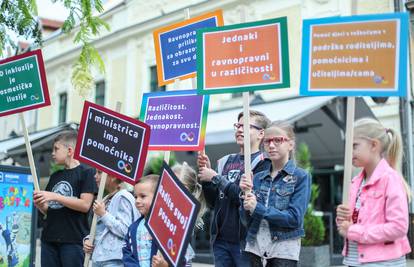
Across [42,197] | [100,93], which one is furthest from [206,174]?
[100,93]

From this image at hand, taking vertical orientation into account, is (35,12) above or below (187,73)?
above

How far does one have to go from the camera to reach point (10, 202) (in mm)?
4906

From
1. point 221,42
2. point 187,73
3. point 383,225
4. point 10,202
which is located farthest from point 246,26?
point 10,202

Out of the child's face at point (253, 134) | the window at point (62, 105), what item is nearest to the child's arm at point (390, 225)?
the child's face at point (253, 134)

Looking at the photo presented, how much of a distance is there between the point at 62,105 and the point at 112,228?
19.1 metres

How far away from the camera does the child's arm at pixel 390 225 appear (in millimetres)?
2873

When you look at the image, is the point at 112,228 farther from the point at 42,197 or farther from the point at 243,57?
the point at 243,57

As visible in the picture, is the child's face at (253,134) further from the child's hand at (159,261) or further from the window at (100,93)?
the window at (100,93)

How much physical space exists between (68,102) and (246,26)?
61.3 feet

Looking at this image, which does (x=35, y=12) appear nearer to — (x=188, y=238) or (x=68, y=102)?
(x=188, y=238)

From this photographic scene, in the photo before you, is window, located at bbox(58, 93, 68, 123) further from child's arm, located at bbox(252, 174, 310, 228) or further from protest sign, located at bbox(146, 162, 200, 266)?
protest sign, located at bbox(146, 162, 200, 266)

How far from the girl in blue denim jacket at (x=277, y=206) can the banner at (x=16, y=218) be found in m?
2.33

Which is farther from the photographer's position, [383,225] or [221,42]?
[221,42]

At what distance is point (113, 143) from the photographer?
160 inches
